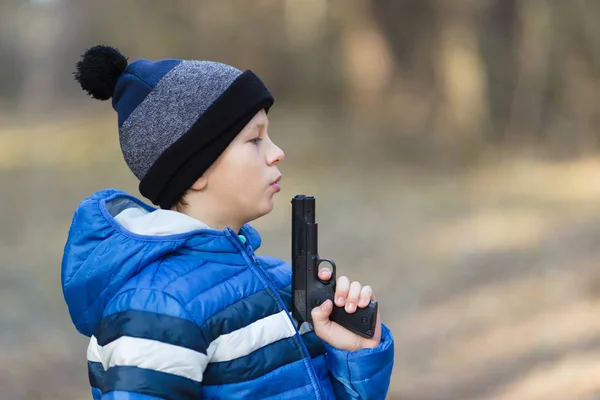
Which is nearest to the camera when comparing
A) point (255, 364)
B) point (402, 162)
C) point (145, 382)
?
point (145, 382)

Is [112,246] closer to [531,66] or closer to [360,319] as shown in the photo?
[360,319]

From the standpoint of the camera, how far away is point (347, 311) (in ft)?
3.51

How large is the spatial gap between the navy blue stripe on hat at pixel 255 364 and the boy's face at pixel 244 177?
0.62 ft

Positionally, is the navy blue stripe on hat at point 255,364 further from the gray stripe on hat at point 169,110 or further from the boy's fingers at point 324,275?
the gray stripe on hat at point 169,110

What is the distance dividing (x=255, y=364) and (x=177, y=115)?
351mm

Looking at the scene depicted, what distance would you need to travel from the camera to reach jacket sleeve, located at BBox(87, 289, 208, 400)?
0.92 metres

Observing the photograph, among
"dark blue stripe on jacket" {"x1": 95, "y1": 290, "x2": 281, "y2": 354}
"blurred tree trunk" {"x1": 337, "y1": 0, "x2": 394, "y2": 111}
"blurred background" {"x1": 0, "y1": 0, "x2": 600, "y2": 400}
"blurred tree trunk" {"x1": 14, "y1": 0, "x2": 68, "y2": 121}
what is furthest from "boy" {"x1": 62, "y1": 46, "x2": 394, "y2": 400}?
"blurred tree trunk" {"x1": 337, "y1": 0, "x2": 394, "y2": 111}

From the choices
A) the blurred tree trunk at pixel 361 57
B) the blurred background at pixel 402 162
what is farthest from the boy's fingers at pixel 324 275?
the blurred tree trunk at pixel 361 57

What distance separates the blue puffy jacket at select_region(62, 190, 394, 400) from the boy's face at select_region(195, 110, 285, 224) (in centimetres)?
5

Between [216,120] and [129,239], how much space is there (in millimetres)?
198

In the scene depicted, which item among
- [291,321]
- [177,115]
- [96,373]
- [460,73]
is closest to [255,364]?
[291,321]

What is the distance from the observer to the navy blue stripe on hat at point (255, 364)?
100 centimetres

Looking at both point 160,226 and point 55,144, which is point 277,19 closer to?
point 55,144

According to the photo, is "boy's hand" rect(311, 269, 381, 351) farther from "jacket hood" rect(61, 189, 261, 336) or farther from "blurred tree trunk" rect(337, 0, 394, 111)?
"blurred tree trunk" rect(337, 0, 394, 111)
